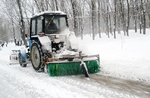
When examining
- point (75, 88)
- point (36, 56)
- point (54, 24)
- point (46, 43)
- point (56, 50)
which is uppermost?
point (54, 24)

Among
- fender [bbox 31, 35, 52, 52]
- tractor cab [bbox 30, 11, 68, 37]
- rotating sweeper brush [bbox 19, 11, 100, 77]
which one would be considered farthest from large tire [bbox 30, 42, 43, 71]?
tractor cab [bbox 30, 11, 68, 37]

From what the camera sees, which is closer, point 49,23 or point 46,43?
point 46,43

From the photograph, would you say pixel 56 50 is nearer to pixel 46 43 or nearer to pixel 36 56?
pixel 46 43

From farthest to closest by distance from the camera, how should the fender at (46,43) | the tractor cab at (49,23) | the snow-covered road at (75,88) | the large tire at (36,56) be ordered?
the tractor cab at (49,23) < the large tire at (36,56) < the fender at (46,43) < the snow-covered road at (75,88)

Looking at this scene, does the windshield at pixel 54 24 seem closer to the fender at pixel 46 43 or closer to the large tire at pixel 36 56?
the fender at pixel 46 43

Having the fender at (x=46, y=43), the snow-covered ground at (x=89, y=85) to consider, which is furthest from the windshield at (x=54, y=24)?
the snow-covered ground at (x=89, y=85)

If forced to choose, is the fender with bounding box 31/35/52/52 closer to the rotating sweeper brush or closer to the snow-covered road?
the rotating sweeper brush

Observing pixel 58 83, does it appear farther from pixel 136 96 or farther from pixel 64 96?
pixel 136 96

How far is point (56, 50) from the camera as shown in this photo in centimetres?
838

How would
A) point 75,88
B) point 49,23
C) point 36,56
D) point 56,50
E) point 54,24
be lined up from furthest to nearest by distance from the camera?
point 36,56 → point 54,24 → point 49,23 → point 56,50 → point 75,88

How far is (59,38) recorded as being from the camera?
843cm

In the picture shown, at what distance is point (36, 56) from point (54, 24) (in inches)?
62.2

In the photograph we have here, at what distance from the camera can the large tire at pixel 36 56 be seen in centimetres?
816

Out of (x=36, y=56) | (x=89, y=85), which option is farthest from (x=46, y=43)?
(x=89, y=85)
